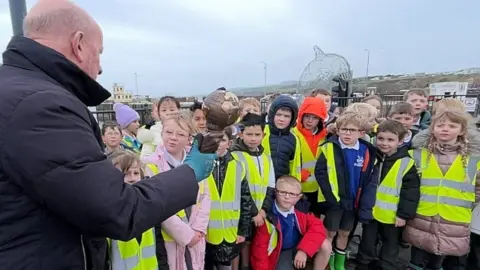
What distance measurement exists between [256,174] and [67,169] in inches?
82.1

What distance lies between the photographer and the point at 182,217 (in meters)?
2.29

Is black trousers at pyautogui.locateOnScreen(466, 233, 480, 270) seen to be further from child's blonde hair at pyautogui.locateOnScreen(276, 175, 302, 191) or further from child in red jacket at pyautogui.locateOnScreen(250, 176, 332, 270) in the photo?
child's blonde hair at pyautogui.locateOnScreen(276, 175, 302, 191)

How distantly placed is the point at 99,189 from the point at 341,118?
2.72m

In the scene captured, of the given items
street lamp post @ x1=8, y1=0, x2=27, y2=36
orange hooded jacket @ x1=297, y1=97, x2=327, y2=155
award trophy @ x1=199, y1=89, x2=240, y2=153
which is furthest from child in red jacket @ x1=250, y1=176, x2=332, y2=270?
street lamp post @ x1=8, y1=0, x2=27, y2=36

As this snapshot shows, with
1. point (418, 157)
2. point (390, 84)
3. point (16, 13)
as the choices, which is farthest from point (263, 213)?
point (390, 84)

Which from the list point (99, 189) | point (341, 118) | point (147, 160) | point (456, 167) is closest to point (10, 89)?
point (99, 189)

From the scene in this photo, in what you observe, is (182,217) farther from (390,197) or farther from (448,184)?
(448,184)

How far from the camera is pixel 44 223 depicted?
1034 millimetres

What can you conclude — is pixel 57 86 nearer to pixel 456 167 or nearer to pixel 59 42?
pixel 59 42

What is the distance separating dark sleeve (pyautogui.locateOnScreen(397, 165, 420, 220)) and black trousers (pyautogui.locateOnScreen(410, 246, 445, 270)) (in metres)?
0.41

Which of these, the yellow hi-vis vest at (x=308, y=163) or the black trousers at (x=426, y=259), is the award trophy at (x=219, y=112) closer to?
the yellow hi-vis vest at (x=308, y=163)

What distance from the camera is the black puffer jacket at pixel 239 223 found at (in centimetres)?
262

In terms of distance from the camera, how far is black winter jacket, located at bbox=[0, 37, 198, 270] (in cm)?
92

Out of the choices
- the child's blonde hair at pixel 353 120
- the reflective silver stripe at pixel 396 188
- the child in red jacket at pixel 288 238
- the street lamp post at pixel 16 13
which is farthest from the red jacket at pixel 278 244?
the street lamp post at pixel 16 13
